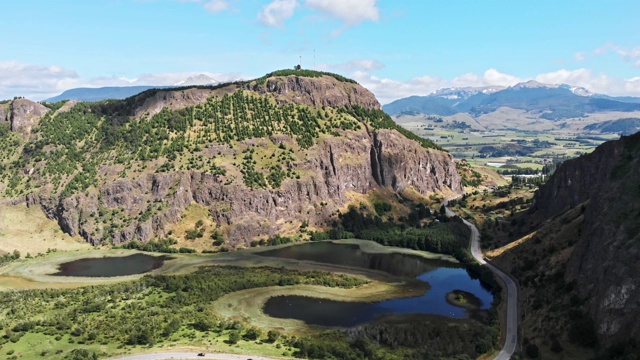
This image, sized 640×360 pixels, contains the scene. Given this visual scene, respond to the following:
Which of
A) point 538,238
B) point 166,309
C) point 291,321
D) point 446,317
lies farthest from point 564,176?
point 166,309

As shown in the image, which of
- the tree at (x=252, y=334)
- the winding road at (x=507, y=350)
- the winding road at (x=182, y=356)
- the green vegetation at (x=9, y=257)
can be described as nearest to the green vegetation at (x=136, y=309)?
the tree at (x=252, y=334)

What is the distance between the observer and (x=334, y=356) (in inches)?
4072

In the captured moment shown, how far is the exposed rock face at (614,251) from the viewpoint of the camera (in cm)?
9300

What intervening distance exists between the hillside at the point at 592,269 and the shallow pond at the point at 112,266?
131 m

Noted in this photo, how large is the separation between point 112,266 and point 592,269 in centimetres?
15870

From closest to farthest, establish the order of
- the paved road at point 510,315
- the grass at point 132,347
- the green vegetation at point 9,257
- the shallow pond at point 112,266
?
the grass at point 132,347 → the paved road at point 510,315 → the shallow pond at point 112,266 → the green vegetation at point 9,257

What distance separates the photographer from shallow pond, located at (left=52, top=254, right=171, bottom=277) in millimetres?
170250

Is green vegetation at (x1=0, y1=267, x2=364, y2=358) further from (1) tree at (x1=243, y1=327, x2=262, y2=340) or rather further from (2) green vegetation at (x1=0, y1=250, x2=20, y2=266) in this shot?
(2) green vegetation at (x1=0, y1=250, x2=20, y2=266)

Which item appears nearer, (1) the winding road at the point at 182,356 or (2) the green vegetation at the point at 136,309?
(1) the winding road at the point at 182,356

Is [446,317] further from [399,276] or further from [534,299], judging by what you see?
[399,276]

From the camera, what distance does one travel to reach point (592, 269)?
112375 mm

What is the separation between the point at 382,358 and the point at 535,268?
71800 mm

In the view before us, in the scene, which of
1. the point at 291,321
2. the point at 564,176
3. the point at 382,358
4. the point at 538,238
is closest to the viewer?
Result: the point at 382,358

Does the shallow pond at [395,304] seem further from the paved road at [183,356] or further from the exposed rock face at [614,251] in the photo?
the exposed rock face at [614,251]
